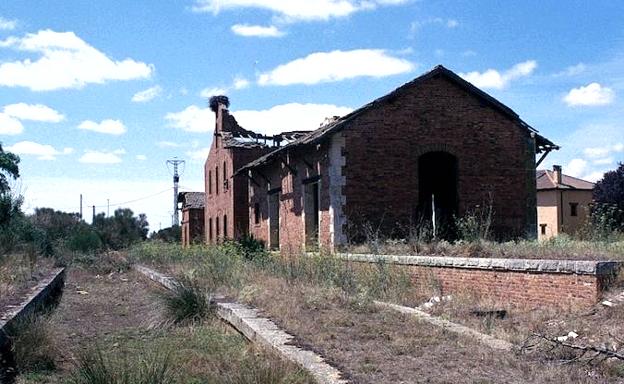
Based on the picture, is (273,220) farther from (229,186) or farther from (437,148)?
(229,186)

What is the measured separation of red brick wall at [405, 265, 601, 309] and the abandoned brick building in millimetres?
6668

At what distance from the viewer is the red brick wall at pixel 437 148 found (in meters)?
19.0

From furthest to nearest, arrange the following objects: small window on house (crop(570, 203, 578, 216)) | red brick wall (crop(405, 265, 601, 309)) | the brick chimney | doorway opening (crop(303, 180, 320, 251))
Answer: the brick chimney, small window on house (crop(570, 203, 578, 216)), doorway opening (crop(303, 180, 320, 251)), red brick wall (crop(405, 265, 601, 309))

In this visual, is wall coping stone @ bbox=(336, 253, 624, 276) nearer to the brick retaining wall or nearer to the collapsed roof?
the brick retaining wall

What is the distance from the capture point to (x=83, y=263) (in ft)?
90.0

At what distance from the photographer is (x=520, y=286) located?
9.87 meters

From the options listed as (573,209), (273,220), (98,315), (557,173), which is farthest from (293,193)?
(557,173)

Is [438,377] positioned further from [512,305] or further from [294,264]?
[294,264]

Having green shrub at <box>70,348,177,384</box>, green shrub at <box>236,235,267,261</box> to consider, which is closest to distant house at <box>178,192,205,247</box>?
green shrub at <box>236,235,267,261</box>

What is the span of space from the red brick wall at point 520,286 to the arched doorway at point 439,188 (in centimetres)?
812

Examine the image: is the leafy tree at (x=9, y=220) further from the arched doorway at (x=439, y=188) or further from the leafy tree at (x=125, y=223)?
the leafy tree at (x=125, y=223)

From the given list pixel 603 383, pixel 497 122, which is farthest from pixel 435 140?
pixel 603 383

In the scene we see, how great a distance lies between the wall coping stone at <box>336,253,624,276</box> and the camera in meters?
8.56

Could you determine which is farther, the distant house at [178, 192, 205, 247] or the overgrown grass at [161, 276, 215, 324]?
the distant house at [178, 192, 205, 247]
